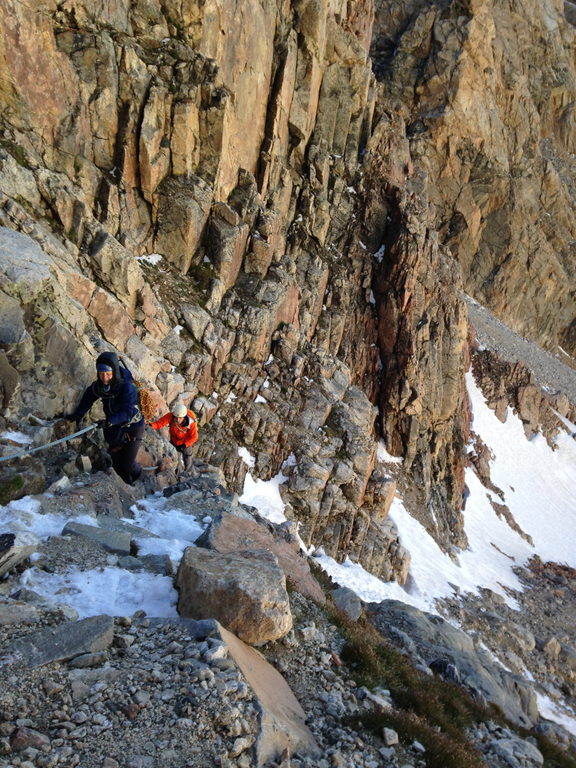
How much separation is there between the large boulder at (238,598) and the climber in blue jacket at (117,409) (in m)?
4.77

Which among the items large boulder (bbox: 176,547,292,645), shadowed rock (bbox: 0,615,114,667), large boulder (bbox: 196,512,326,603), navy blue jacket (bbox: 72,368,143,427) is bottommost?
navy blue jacket (bbox: 72,368,143,427)

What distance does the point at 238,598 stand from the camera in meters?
5.71

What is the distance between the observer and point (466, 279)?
65438 mm

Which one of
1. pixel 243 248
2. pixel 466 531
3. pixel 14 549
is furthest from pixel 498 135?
pixel 14 549

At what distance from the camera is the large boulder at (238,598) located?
570cm

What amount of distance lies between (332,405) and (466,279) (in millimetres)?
44199

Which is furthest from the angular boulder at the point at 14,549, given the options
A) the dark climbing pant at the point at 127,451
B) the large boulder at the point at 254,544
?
the dark climbing pant at the point at 127,451

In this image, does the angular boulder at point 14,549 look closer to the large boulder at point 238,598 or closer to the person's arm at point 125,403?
the large boulder at point 238,598

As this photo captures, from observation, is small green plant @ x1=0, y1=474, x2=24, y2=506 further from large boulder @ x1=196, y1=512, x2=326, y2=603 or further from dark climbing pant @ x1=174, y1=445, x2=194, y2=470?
dark climbing pant @ x1=174, y1=445, x2=194, y2=470

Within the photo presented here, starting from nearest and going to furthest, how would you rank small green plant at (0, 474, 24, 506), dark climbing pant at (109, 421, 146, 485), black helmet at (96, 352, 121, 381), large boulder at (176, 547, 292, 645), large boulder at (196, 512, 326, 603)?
large boulder at (176, 547, 292, 645)
small green plant at (0, 474, 24, 506)
large boulder at (196, 512, 326, 603)
black helmet at (96, 352, 121, 381)
dark climbing pant at (109, 421, 146, 485)

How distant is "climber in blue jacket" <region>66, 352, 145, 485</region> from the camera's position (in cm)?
1008

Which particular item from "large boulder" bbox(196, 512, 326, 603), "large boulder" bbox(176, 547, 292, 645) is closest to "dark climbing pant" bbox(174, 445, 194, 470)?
"large boulder" bbox(196, 512, 326, 603)

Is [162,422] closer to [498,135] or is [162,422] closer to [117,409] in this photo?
[117,409]

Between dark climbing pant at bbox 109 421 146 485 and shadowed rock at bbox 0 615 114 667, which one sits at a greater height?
shadowed rock at bbox 0 615 114 667
